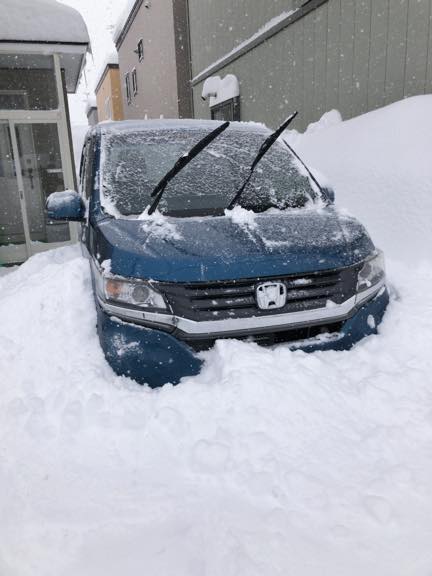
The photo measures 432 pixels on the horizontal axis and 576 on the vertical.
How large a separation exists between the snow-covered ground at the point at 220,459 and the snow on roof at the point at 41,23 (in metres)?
6.09

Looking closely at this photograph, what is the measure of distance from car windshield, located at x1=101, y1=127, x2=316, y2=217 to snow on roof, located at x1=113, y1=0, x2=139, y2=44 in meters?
19.8

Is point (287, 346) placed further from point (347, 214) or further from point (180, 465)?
point (347, 214)

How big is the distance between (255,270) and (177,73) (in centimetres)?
1490

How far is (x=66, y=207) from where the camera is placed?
10.7 feet

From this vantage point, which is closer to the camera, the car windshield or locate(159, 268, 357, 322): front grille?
locate(159, 268, 357, 322): front grille

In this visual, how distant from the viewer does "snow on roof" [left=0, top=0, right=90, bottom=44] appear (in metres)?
7.21

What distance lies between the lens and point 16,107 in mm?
9297

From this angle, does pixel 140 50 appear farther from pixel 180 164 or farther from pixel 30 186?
pixel 180 164

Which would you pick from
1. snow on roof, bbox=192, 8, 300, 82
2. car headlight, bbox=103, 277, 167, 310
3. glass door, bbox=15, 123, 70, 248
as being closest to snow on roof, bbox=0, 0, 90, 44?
glass door, bbox=15, 123, 70, 248

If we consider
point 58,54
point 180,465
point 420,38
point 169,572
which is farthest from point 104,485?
point 58,54

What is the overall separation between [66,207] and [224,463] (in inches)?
83.0

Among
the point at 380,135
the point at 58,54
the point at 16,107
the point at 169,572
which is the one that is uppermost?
the point at 58,54

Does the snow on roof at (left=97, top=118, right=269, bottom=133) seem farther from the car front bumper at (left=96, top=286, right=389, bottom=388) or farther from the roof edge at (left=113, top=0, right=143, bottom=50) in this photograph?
the roof edge at (left=113, top=0, right=143, bottom=50)

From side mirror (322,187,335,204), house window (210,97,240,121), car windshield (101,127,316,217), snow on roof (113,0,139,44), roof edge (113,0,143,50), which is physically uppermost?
snow on roof (113,0,139,44)
